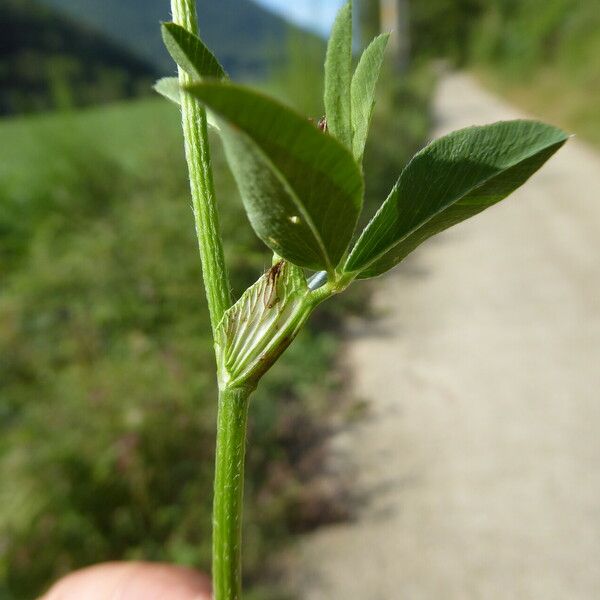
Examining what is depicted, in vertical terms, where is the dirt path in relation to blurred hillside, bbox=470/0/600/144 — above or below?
below

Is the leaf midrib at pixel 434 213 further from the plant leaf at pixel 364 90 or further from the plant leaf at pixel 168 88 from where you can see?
the plant leaf at pixel 168 88

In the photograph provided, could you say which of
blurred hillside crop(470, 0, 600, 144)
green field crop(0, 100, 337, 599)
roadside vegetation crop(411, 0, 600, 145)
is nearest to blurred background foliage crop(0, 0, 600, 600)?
green field crop(0, 100, 337, 599)

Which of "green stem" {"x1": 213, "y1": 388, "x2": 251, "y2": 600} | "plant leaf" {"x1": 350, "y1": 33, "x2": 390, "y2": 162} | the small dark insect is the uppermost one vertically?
"plant leaf" {"x1": 350, "y1": 33, "x2": 390, "y2": 162}

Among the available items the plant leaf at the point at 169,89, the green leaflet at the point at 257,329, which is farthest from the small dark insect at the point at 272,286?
the plant leaf at the point at 169,89

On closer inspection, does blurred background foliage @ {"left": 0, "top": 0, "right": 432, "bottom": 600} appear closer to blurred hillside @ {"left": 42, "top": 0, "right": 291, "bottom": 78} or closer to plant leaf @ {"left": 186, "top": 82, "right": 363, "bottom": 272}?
blurred hillside @ {"left": 42, "top": 0, "right": 291, "bottom": 78}

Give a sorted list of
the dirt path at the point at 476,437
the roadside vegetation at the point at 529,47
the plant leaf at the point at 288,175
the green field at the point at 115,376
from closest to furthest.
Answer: the plant leaf at the point at 288,175 < the green field at the point at 115,376 < the dirt path at the point at 476,437 < the roadside vegetation at the point at 529,47

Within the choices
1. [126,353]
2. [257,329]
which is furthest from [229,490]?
[126,353]
